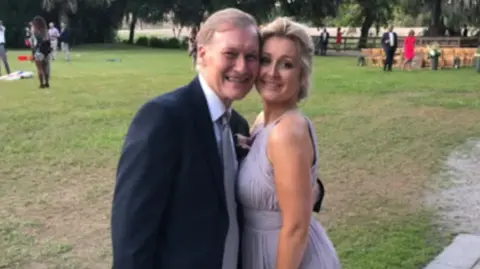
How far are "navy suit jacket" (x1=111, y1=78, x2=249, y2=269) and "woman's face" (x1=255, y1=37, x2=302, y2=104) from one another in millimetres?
279

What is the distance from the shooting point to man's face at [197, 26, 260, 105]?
84.7 inches

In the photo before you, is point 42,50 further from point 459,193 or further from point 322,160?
point 459,193

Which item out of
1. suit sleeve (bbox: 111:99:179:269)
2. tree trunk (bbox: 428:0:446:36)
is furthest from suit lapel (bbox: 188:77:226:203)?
tree trunk (bbox: 428:0:446:36)

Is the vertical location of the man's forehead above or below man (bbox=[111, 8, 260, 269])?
above

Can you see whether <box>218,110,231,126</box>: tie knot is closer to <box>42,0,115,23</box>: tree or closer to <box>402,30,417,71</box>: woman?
<box>402,30,417,71</box>: woman

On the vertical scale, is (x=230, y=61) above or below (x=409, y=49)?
above

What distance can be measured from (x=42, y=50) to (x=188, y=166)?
1416 cm

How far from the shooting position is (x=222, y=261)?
2.24 meters

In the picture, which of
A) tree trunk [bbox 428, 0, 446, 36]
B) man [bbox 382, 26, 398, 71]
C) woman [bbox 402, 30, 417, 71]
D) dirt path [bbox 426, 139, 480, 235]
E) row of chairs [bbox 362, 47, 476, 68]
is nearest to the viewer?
dirt path [bbox 426, 139, 480, 235]

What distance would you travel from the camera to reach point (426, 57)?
25000mm

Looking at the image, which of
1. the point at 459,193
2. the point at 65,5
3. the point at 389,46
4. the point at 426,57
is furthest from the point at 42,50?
the point at 65,5

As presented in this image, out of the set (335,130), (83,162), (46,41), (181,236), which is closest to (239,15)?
(181,236)

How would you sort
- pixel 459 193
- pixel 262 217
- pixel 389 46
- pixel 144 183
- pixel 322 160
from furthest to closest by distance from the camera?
pixel 389 46 → pixel 322 160 → pixel 459 193 → pixel 262 217 → pixel 144 183

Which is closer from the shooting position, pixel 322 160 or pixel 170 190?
pixel 170 190
